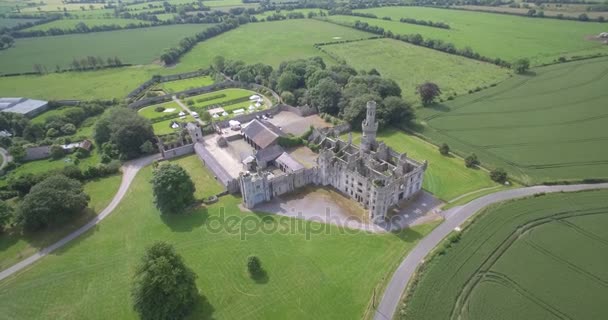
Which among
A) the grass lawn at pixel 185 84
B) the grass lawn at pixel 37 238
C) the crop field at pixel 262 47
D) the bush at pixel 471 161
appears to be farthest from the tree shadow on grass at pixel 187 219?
the crop field at pixel 262 47

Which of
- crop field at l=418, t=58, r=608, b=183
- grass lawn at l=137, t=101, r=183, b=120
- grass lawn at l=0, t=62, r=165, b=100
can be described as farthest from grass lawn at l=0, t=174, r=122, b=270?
crop field at l=418, t=58, r=608, b=183

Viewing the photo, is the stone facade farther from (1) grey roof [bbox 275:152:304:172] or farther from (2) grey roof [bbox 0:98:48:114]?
(2) grey roof [bbox 0:98:48:114]

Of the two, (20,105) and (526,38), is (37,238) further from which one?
(526,38)

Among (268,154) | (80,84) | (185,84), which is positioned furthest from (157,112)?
(80,84)

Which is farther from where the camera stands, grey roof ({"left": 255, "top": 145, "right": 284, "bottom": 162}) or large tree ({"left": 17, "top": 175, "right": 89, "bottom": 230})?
grey roof ({"left": 255, "top": 145, "right": 284, "bottom": 162})

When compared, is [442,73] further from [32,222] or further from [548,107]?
[32,222]

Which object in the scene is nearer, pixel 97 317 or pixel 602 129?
pixel 97 317

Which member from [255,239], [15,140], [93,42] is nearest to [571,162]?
[255,239]
